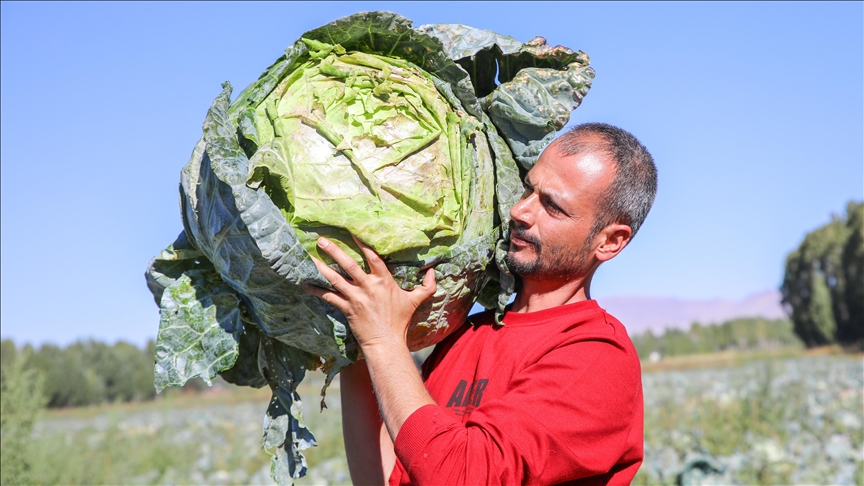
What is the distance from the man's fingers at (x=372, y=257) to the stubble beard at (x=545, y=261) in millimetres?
490

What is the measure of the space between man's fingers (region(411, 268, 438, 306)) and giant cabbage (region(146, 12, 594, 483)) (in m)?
0.03

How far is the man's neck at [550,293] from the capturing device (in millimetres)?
2484

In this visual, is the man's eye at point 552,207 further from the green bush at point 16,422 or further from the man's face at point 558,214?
the green bush at point 16,422

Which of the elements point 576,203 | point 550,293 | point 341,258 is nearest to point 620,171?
point 576,203

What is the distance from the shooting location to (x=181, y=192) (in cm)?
248

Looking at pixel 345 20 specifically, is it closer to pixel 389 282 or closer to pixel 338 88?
pixel 338 88

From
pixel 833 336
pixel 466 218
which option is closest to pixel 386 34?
pixel 466 218

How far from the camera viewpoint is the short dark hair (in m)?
2.37

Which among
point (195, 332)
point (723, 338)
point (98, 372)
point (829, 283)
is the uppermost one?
point (195, 332)

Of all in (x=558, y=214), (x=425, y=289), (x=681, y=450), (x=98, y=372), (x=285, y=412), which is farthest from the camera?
(x=98, y=372)

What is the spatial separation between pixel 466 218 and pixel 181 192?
3.29 ft

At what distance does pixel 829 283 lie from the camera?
132ft

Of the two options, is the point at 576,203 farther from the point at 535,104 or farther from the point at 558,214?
the point at 535,104

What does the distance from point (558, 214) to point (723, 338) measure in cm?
5678
